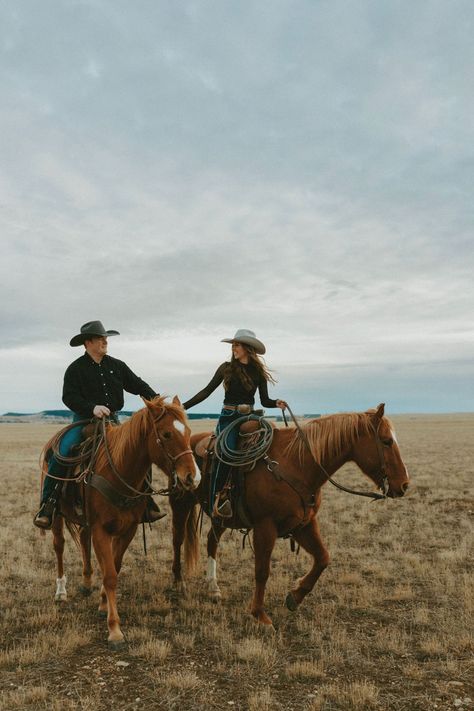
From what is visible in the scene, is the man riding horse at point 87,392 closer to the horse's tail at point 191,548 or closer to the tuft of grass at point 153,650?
the horse's tail at point 191,548

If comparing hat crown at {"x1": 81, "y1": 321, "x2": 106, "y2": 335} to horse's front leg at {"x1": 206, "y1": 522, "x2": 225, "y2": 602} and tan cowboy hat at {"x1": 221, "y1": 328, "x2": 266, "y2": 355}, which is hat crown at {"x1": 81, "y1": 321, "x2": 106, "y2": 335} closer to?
tan cowboy hat at {"x1": 221, "y1": 328, "x2": 266, "y2": 355}

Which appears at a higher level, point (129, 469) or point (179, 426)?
point (179, 426)

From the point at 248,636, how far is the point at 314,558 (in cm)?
112

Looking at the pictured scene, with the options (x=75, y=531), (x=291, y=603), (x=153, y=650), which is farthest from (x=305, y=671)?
(x=75, y=531)

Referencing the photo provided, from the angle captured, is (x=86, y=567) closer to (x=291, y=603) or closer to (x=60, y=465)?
(x=60, y=465)

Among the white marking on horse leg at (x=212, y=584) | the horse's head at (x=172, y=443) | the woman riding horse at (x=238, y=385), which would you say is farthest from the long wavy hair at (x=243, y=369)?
the white marking on horse leg at (x=212, y=584)

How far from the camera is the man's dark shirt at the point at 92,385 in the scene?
19.7ft

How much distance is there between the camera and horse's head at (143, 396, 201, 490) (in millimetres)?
4780

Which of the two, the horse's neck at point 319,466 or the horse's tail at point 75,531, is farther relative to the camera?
the horse's tail at point 75,531

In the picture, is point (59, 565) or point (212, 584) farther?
point (212, 584)

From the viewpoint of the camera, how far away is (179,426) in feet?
16.4

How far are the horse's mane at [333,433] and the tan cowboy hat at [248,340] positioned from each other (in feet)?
3.84

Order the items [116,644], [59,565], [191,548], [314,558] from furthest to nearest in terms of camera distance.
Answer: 1. [191,548]
2. [59,565]
3. [314,558]
4. [116,644]

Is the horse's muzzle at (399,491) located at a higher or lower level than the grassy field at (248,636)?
higher
